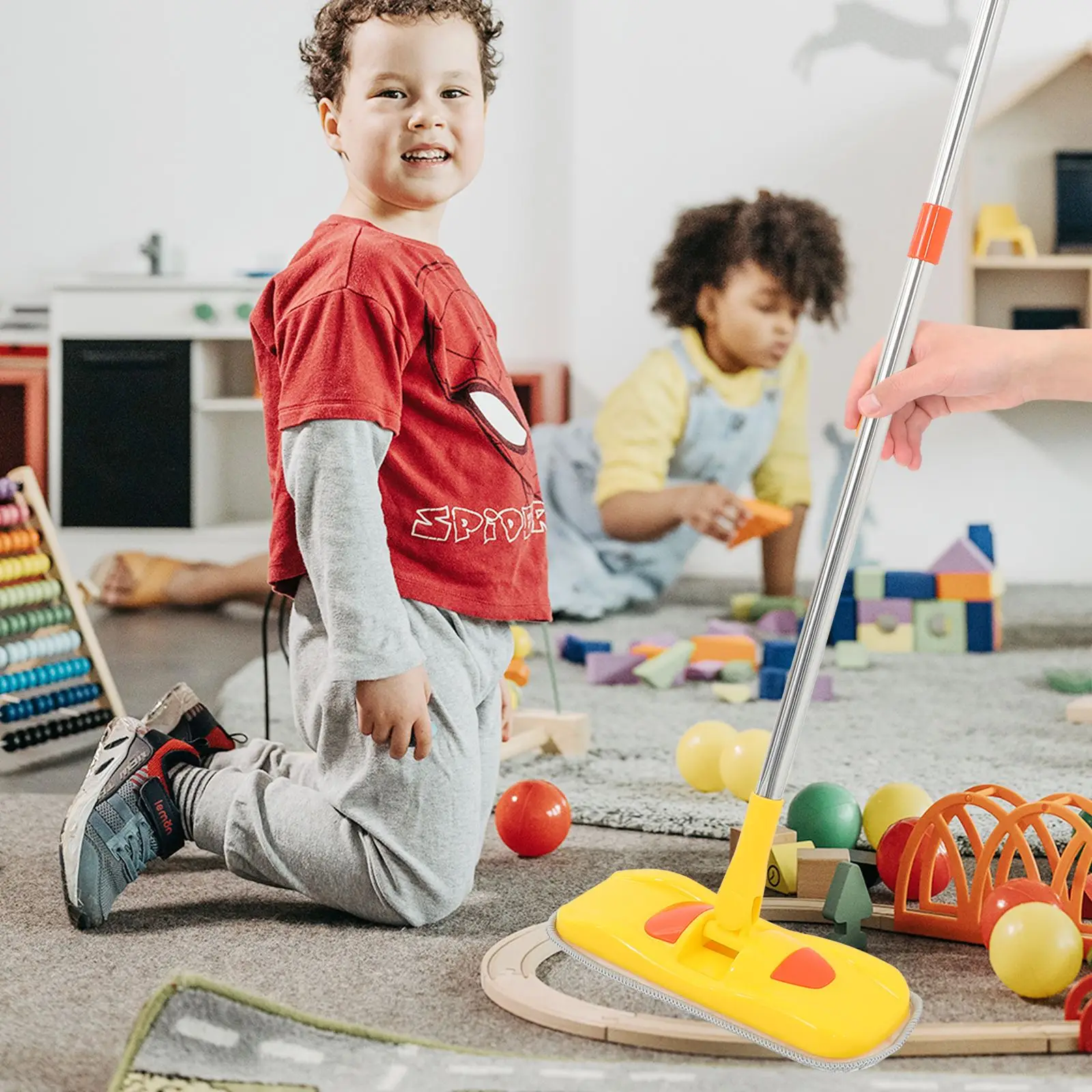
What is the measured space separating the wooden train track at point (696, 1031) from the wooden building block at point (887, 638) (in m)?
1.52

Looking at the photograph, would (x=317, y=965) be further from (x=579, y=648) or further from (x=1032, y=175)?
(x=1032, y=175)

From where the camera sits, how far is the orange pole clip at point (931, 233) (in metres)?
0.90

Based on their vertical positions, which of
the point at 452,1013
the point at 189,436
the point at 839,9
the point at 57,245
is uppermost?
the point at 839,9

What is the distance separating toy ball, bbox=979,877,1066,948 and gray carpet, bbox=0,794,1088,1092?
25mm

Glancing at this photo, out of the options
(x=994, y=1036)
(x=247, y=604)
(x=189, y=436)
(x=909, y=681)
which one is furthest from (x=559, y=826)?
(x=189, y=436)

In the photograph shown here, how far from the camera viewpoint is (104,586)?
2.83 metres

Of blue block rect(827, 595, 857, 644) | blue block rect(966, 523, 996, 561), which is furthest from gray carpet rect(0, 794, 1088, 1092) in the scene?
blue block rect(966, 523, 996, 561)

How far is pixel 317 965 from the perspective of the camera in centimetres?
99

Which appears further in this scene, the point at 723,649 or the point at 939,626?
the point at 939,626

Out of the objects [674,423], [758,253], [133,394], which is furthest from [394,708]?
[133,394]

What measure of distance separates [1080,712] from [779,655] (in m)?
0.44

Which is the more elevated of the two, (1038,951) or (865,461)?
(865,461)

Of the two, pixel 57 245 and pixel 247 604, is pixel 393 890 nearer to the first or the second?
pixel 247 604

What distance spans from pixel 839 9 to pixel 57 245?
78.2 inches
